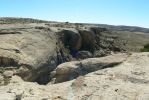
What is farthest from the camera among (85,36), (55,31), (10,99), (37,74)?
(85,36)

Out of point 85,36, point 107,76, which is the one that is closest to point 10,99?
point 107,76

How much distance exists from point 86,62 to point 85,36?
27411 mm

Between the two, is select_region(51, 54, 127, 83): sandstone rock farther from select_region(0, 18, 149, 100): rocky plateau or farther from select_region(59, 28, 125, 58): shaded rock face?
select_region(59, 28, 125, 58): shaded rock face

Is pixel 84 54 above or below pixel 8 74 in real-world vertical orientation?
below

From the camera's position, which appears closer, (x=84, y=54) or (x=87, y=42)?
(x=84, y=54)

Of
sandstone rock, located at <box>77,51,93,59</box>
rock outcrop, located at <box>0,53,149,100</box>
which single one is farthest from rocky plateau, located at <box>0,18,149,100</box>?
sandstone rock, located at <box>77,51,93,59</box>

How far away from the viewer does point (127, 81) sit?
8.79m

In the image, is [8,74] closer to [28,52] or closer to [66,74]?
[66,74]

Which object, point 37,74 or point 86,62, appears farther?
point 37,74

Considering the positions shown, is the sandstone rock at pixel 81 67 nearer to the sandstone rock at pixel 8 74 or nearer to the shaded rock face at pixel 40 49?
the sandstone rock at pixel 8 74

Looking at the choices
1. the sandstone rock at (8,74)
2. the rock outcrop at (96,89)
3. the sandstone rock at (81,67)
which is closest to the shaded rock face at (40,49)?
the sandstone rock at (8,74)

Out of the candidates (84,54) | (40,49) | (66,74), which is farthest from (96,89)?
(84,54)

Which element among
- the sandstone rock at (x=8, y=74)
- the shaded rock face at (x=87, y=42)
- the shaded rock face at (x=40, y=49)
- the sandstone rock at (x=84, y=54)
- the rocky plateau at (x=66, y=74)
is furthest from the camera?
the shaded rock face at (x=87, y=42)

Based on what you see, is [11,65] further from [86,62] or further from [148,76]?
[148,76]
